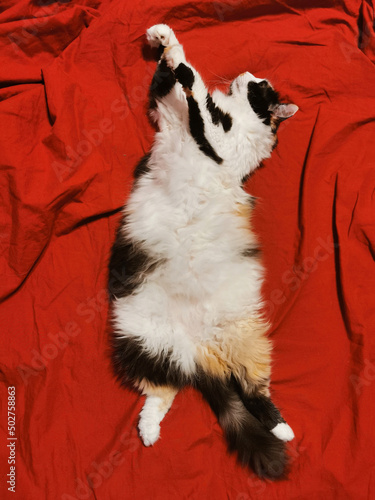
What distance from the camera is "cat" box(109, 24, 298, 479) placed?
5.91 feet

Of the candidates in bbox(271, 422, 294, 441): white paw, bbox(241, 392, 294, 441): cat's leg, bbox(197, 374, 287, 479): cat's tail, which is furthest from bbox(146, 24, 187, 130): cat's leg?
bbox(271, 422, 294, 441): white paw

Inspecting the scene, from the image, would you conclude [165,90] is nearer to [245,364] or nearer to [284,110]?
[284,110]

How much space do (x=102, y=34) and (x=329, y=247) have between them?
1.80 meters

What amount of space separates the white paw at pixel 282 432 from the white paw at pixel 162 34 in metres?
2.08

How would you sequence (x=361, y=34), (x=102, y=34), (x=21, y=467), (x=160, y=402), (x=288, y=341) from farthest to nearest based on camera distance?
1. (x=361, y=34)
2. (x=102, y=34)
3. (x=288, y=341)
4. (x=160, y=402)
5. (x=21, y=467)

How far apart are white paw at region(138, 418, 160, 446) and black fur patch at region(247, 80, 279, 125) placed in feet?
5.68

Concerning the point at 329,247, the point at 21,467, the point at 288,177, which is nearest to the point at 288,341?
the point at 329,247

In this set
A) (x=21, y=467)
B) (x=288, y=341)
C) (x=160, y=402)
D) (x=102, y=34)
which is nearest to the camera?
(x=21, y=467)

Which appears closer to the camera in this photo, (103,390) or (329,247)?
(103,390)

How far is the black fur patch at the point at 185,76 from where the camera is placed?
6.00 ft

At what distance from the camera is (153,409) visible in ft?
5.89

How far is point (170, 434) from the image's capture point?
182 centimetres

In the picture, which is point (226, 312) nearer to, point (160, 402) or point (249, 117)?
point (160, 402)

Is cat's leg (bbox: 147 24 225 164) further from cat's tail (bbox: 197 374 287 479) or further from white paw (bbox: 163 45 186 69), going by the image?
cat's tail (bbox: 197 374 287 479)
